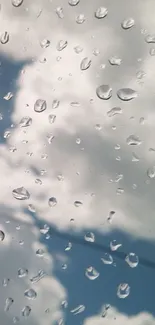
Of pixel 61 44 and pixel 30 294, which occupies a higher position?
pixel 61 44

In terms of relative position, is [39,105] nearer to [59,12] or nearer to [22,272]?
[59,12]

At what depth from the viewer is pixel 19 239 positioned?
196cm

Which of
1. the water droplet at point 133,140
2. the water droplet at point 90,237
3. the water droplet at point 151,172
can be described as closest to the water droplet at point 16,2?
the water droplet at point 133,140

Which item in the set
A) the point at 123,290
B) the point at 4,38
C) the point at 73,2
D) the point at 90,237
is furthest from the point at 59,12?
the point at 123,290

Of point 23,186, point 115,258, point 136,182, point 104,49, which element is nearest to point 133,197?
point 136,182

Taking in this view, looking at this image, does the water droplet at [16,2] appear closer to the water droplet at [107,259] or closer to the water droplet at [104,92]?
the water droplet at [104,92]

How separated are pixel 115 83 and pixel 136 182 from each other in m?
0.45

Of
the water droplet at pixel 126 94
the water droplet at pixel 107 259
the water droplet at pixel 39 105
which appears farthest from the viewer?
the water droplet at pixel 107 259

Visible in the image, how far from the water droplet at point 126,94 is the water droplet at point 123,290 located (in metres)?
0.81

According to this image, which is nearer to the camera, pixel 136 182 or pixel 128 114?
pixel 128 114

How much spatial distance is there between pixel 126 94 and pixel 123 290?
2.83 feet

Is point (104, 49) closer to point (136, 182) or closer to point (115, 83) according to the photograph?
point (115, 83)

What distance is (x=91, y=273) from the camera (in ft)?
6.70

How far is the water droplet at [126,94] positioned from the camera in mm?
1698
